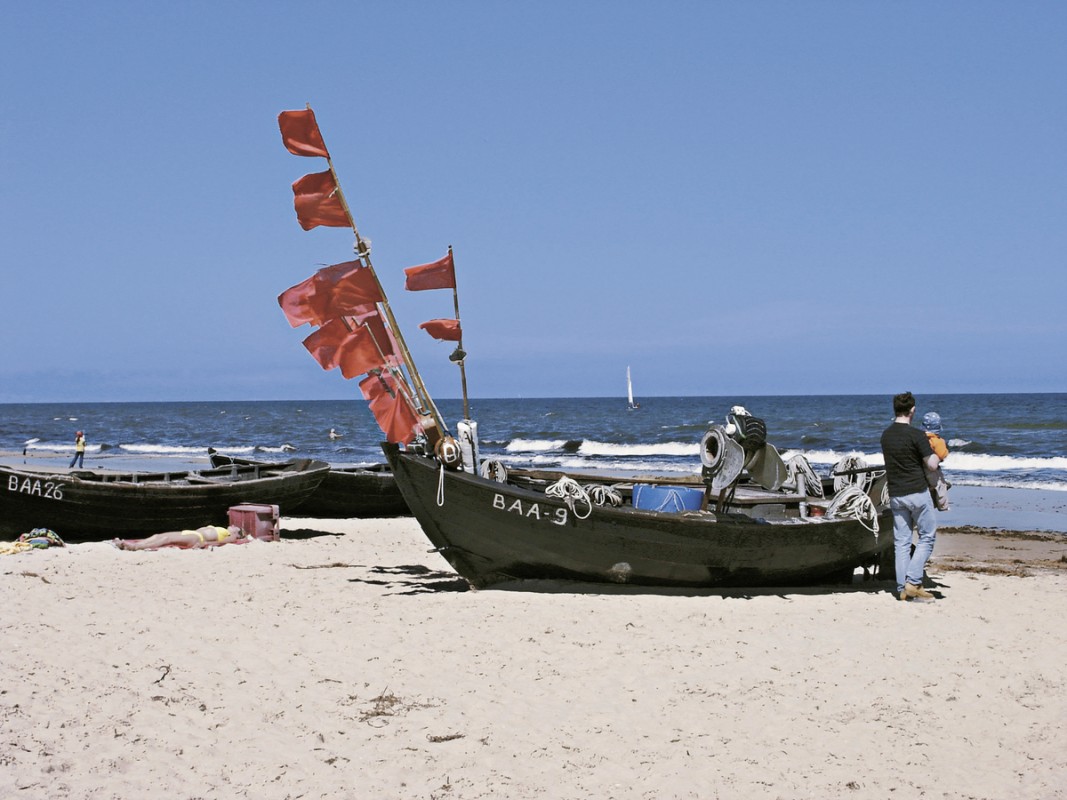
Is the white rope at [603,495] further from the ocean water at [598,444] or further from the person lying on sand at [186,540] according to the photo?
the ocean water at [598,444]

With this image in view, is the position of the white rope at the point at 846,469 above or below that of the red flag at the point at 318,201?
below

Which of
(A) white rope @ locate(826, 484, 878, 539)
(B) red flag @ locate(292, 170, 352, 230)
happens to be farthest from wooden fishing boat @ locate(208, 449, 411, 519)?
(A) white rope @ locate(826, 484, 878, 539)

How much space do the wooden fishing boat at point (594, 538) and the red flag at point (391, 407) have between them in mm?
717

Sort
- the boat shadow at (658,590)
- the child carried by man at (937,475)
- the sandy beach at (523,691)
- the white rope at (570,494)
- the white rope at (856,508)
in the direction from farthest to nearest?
the white rope at (856,508)
the boat shadow at (658,590)
the white rope at (570,494)
the child carried by man at (937,475)
the sandy beach at (523,691)

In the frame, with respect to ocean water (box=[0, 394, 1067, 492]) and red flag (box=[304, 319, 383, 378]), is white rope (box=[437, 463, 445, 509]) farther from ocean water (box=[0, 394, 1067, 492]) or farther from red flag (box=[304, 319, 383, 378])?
ocean water (box=[0, 394, 1067, 492])

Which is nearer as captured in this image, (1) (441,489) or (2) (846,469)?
(1) (441,489)

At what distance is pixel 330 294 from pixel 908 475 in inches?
231

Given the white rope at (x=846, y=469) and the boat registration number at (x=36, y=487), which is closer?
the white rope at (x=846, y=469)

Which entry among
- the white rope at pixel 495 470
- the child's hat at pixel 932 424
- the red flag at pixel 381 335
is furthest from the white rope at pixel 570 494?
the child's hat at pixel 932 424

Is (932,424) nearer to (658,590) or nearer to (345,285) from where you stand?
(658,590)

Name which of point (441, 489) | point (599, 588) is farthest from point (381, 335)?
point (599, 588)

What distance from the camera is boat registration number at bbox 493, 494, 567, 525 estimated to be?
9797 millimetres

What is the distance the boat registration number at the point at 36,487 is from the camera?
44.9 ft

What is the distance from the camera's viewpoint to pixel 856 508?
34.8ft
